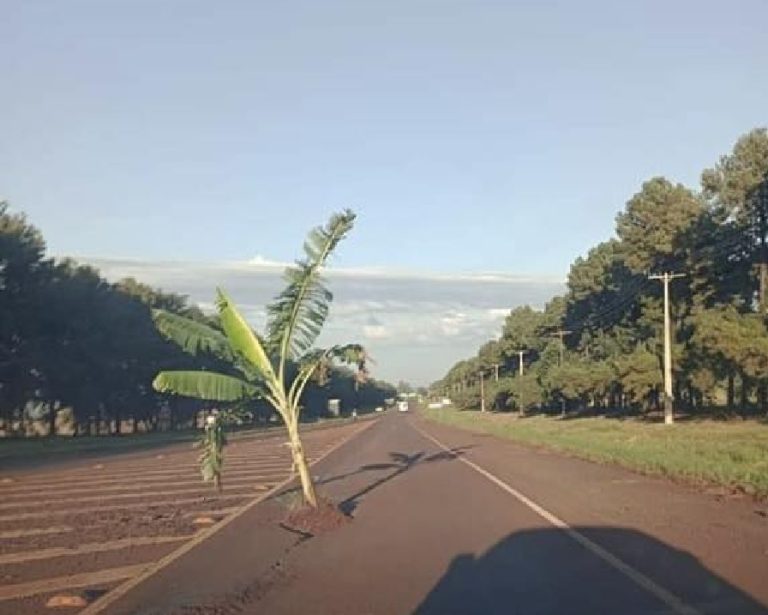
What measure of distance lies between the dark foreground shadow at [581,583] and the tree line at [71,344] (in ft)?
132

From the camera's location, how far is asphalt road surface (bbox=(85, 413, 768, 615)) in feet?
31.7

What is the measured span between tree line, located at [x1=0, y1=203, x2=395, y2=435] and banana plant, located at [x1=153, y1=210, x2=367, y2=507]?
112ft

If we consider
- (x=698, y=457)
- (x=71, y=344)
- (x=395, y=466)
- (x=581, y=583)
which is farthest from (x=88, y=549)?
(x=71, y=344)

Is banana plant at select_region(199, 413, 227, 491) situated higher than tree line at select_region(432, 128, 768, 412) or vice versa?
tree line at select_region(432, 128, 768, 412)

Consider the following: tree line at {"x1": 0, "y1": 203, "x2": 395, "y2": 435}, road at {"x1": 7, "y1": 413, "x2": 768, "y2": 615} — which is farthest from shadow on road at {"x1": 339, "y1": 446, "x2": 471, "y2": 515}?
tree line at {"x1": 0, "y1": 203, "x2": 395, "y2": 435}

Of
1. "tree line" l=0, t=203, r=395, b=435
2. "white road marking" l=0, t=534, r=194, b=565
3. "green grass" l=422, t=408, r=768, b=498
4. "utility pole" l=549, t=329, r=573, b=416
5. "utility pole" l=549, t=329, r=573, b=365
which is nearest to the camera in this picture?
"white road marking" l=0, t=534, r=194, b=565

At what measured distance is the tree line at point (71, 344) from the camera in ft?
211

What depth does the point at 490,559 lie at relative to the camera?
487 inches

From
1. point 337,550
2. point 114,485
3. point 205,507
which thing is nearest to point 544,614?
point 337,550

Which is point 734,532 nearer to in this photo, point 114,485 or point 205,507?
point 205,507

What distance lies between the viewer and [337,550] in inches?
527

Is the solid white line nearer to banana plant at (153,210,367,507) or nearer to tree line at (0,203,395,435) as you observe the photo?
banana plant at (153,210,367,507)

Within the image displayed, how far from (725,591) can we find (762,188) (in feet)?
205

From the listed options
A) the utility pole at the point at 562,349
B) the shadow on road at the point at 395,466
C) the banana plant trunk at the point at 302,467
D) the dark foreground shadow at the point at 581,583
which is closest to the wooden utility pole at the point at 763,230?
the shadow on road at the point at 395,466
